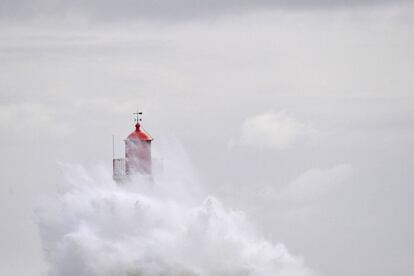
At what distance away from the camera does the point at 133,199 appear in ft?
282

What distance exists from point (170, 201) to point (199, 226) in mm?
1588

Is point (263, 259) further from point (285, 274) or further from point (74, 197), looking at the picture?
point (74, 197)

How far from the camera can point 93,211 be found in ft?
285

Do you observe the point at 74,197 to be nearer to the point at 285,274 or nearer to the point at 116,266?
the point at 116,266

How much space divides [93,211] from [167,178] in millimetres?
3492

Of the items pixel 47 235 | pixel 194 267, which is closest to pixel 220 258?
pixel 194 267

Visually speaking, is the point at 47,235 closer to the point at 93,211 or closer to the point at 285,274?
the point at 93,211

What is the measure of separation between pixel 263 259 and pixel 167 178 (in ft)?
17.2

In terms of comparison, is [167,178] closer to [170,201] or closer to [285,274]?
[170,201]

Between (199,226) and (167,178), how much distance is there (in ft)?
7.96

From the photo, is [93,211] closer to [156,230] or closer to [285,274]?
[156,230]

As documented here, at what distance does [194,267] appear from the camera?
8662cm

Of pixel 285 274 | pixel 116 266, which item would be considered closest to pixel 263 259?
pixel 285 274

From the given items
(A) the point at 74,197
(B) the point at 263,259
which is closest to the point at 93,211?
(A) the point at 74,197
